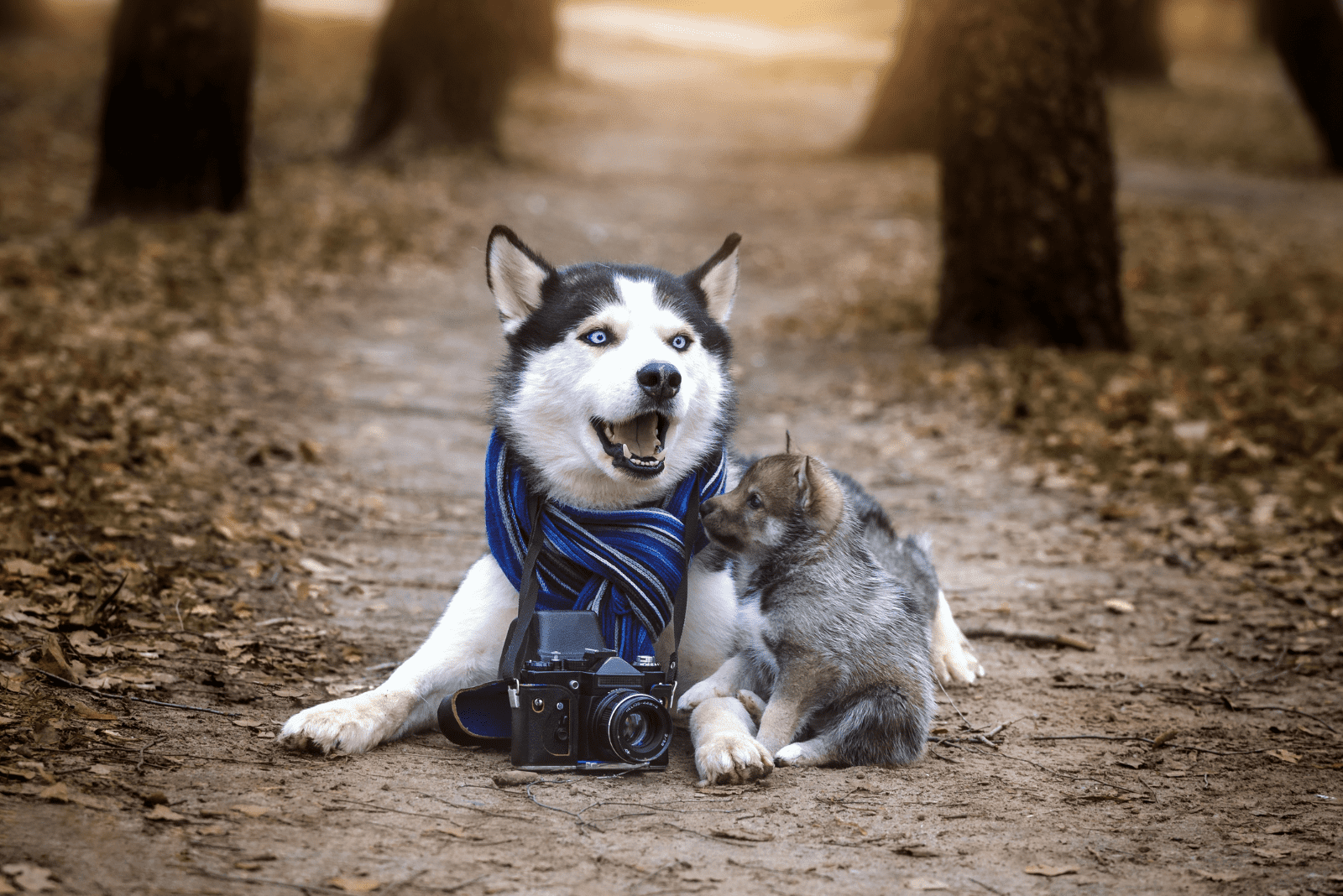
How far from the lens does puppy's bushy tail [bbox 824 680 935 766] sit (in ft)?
13.9

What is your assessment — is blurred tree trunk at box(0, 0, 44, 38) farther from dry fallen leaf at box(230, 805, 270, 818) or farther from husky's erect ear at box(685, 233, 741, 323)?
dry fallen leaf at box(230, 805, 270, 818)

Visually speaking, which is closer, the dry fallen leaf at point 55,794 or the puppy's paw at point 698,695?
the dry fallen leaf at point 55,794

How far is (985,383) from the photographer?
1007cm

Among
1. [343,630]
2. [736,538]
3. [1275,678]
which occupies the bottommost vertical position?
[343,630]

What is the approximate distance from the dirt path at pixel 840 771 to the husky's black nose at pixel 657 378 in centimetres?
135

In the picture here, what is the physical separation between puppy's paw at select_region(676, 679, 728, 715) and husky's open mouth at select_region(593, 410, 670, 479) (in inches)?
35.2

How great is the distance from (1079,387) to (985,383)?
78 centimetres

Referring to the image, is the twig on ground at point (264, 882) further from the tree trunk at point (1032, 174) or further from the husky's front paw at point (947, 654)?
the tree trunk at point (1032, 174)

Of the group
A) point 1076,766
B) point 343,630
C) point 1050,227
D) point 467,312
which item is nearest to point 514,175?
point 467,312

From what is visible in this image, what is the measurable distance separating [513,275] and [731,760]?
1971 millimetres

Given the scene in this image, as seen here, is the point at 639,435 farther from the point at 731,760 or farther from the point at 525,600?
the point at 731,760

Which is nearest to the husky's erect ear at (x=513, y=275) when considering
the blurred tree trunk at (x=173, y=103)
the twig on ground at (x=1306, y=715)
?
the twig on ground at (x=1306, y=715)

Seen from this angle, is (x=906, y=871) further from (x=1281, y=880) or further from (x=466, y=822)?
(x=466, y=822)

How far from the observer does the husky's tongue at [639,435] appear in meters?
4.23
